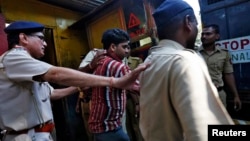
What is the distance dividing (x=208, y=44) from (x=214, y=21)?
41 cm

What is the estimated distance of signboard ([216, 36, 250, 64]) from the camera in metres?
3.35

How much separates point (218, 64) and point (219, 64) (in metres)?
0.02

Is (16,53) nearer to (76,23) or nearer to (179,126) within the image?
(179,126)

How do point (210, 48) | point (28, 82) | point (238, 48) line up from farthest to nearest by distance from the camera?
point (210, 48) → point (238, 48) → point (28, 82)

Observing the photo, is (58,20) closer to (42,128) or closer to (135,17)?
(135,17)

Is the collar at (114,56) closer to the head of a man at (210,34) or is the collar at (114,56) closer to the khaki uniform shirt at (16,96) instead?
the khaki uniform shirt at (16,96)

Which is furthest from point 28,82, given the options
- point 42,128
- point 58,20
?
point 58,20

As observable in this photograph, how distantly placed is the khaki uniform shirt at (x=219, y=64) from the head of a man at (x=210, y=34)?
0.49 ft

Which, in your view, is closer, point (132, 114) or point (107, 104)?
point (107, 104)

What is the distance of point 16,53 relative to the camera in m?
1.71

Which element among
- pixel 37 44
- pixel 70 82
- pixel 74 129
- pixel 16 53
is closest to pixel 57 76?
pixel 70 82

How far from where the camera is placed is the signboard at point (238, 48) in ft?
11.0

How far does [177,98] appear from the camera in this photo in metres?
1.11

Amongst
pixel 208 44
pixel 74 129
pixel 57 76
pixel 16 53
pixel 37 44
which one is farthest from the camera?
pixel 74 129
